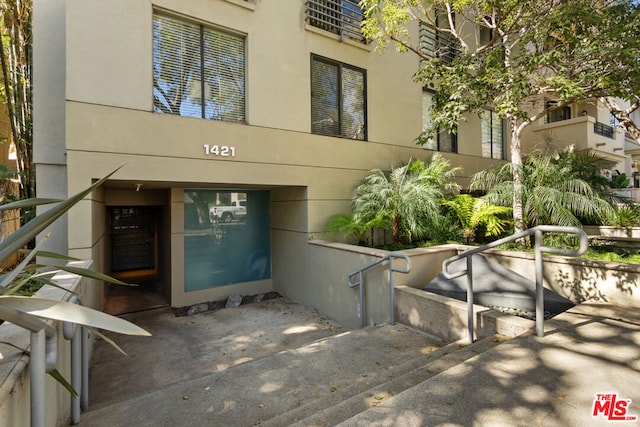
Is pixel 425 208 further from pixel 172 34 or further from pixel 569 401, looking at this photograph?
pixel 172 34

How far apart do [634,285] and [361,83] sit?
660 cm

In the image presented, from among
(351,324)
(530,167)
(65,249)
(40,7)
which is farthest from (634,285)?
(40,7)

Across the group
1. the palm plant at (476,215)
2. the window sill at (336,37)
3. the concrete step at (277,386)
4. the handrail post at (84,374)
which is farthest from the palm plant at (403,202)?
the handrail post at (84,374)

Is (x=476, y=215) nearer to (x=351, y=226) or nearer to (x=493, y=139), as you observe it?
(x=351, y=226)

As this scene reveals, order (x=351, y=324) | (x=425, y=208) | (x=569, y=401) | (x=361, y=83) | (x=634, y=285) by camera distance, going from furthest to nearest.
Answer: (x=361, y=83)
(x=425, y=208)
(x=351, y=324)
(x=634, y=285)
(x=569, y=401)

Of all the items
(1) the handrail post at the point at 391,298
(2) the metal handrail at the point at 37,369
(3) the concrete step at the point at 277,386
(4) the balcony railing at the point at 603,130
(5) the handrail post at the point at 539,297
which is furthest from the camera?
(4) the balcony railing at the point at 603,130

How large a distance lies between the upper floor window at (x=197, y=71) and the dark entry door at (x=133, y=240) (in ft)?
16.3

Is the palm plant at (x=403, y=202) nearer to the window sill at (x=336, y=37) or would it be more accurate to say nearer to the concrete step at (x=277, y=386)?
the concrete step at (x=277, y=386)

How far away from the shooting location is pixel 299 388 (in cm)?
343

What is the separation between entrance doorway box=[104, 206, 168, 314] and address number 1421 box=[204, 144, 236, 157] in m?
4.40

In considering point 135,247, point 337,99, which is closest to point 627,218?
point 337,99

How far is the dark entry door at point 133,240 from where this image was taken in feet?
31.5

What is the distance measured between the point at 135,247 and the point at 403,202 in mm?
8069

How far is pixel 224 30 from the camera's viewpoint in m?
6.51
